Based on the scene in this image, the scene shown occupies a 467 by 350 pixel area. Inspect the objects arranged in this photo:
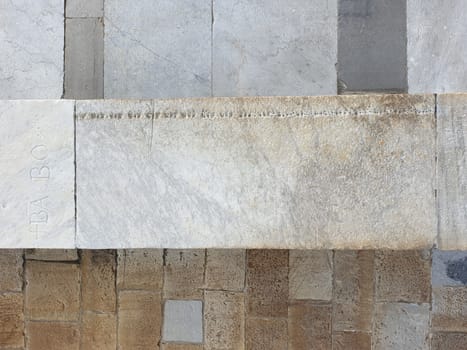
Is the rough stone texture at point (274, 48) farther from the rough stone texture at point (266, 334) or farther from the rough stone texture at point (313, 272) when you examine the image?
the rough stone texture at point (266, 334)

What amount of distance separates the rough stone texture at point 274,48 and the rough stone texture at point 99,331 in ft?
5.17

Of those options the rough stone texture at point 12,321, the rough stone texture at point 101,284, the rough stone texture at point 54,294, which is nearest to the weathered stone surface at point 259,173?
the rough stone texture at point 101,284

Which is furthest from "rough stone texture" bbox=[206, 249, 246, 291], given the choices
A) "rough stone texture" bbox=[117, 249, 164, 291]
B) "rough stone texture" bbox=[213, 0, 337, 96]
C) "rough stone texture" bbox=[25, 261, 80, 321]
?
"rough stone texture" bbox=[213, 0, 337, 96]

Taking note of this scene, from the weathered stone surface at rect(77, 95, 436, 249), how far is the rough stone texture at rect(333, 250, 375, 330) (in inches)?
21.4

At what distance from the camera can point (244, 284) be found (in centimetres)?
303

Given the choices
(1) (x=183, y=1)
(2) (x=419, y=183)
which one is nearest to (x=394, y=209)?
(2) (x=419, y=183)

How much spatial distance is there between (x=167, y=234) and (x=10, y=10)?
70.0 inches

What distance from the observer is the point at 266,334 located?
9.89 ft

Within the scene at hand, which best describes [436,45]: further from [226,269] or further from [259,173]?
[226,269]

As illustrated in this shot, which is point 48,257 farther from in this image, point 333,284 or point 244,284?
point 333,284

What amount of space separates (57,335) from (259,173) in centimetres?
173

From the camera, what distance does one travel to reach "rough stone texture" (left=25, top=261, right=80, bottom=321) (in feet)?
10.1

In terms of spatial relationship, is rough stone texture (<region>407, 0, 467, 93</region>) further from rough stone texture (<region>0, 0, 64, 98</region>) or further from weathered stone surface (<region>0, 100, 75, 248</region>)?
rough stone texture (<region>0, 0, 64, 98</region>)

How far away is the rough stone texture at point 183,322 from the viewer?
306 centimetres
